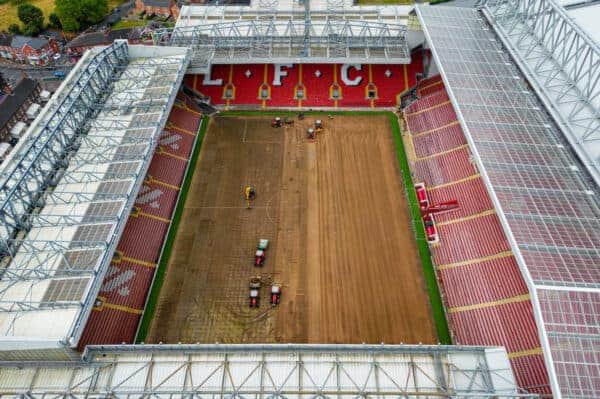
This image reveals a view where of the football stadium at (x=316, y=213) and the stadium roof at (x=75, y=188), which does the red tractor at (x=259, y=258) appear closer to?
the football stadium at (x=316, y=213)

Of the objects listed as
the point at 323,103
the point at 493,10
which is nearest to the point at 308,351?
the point at 323,103

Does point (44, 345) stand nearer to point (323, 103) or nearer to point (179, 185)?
point (179, 185)

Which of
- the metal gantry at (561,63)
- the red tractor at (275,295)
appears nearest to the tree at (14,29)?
the red tractor at (275,295)

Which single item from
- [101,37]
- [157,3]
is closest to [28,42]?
[101,37]

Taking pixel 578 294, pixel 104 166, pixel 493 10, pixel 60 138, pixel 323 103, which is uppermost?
pixel 493 10

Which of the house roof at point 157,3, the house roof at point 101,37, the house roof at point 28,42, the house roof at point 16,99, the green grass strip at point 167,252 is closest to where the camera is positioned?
the green grass strip at point 167,252

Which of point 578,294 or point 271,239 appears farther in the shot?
point 271,239
